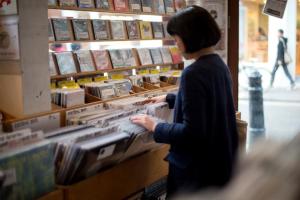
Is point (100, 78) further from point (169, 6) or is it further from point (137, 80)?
point (169, 6)

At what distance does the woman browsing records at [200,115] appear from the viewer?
166 centimetres

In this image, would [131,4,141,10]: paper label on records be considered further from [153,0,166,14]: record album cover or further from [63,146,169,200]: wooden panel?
[63,146,169,200]: wooden panel

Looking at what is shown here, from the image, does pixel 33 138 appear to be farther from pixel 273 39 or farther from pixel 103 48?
pixel 273 39

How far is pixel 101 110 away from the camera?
8.22 ft

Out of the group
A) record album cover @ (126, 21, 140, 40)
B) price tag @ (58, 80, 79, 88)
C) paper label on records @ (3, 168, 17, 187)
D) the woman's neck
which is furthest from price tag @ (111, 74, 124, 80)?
paper label on records @ (3, 168, 17, 187)

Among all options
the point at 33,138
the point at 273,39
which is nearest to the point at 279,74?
the point at 273,39

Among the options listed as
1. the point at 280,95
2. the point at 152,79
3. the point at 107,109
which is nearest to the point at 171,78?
the point at 152,79

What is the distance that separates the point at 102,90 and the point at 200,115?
1.18 m

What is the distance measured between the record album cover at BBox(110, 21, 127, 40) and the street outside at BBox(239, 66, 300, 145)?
2.74 m

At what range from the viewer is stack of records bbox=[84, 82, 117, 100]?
2.68 m

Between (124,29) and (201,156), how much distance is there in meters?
1.77

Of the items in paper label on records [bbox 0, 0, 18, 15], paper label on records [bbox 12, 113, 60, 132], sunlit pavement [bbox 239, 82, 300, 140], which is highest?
paper label on records [bbox 0, 0, 18, 15]

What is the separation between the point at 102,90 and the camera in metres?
2.69

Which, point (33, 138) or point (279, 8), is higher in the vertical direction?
point (279, 8)
